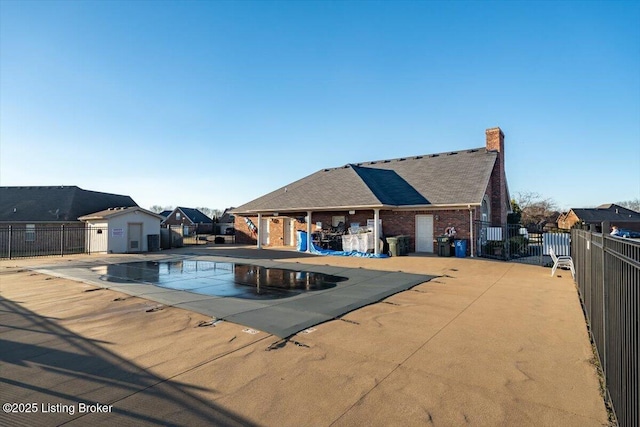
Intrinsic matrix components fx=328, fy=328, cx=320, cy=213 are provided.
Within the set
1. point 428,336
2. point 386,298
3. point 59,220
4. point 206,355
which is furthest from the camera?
point 59,220

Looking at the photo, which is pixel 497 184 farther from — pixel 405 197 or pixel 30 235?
pixel 30 235

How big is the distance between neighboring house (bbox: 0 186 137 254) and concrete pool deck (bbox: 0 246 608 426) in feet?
69.7

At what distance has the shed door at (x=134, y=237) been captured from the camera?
2177cm

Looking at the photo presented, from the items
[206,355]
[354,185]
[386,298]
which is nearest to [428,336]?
[386,298]

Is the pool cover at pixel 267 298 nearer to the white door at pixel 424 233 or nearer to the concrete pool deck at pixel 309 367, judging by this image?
the concrete pool deck at pixel 309 367

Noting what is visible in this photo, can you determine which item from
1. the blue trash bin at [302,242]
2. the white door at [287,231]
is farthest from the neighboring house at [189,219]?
the blue trash bin at [302,242]

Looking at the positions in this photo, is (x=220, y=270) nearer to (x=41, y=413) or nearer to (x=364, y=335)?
(x=364, y=335)

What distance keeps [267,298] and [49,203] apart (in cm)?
3044

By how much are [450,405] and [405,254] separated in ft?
48.9

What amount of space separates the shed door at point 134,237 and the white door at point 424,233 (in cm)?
1822

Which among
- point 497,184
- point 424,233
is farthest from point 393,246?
point 497,184

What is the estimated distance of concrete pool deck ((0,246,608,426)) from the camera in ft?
10.2

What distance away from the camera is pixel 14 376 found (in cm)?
381

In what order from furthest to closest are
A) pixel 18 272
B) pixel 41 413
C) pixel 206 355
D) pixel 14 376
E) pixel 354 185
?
1. pixel 354 185
2. pixel 18 272
3. pixel 206 355
4. pixel 14 376
5. pixel 41 413
